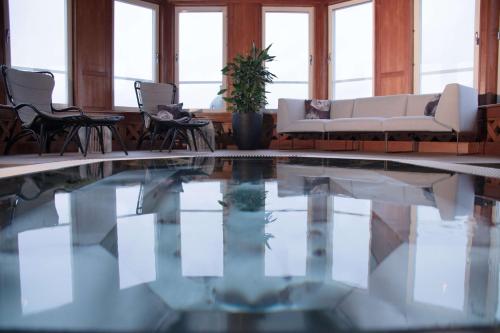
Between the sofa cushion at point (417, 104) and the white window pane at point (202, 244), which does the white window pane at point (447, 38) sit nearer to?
the sofa cushion at point (417, 104)

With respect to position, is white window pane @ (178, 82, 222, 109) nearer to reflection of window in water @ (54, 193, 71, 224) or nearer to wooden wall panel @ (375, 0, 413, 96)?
wooden wall panel @ (375, 0, 413, 96)

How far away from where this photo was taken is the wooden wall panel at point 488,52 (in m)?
5.65

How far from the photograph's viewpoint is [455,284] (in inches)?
24.8

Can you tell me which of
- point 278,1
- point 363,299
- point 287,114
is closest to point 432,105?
point 287,114

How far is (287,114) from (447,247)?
18.7 ft

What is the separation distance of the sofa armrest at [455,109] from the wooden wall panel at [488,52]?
0.79 metres

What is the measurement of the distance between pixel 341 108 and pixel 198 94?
2.36 m

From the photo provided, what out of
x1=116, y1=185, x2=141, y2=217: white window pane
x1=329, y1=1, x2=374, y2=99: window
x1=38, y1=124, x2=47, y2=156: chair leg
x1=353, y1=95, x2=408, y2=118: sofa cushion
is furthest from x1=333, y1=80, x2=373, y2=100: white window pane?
x1=116, y1=185, x2=141, y2=217: white window pane

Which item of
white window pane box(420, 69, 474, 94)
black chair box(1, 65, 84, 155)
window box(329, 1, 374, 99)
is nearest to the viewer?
black chair box(1, 65, 84, 155)

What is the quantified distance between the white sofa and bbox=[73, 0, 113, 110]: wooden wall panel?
259cm

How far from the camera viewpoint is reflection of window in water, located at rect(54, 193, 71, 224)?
1150mm

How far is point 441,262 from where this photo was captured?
0.74 metres

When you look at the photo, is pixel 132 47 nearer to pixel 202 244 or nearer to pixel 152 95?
pixel 152 95

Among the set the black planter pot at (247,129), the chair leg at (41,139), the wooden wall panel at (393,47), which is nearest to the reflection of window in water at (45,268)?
the chair leg at (41,139)
